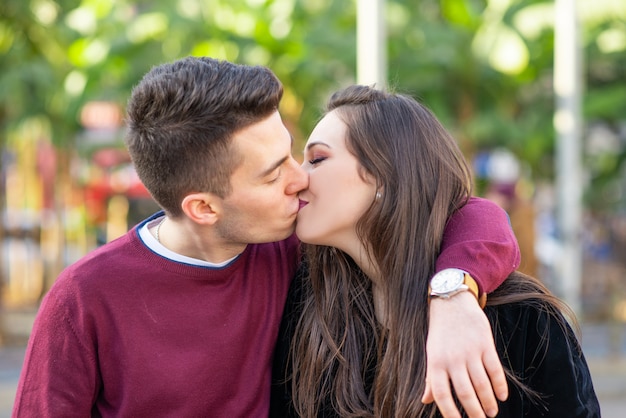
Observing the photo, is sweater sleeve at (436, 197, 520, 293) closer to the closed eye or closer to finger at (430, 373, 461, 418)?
finger at (430, 373, 461, 418)

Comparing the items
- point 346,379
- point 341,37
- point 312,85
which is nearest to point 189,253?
point 346,379

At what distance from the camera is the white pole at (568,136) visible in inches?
417

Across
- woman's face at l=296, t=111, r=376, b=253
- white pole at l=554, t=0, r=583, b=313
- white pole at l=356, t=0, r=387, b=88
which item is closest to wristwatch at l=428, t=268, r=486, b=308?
woman's face at l=296, t=111, r=376, b=253

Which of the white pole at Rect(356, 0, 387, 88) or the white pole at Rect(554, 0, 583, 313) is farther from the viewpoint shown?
the white pole at Rect(554, 0, 583, 313)

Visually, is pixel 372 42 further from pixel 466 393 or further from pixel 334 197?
pixel 466 393

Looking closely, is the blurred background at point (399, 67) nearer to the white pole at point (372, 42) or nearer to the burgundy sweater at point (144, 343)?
the white pole at point (372, 42)

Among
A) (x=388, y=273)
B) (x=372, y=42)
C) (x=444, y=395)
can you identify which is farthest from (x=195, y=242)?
(x=372, y=42)

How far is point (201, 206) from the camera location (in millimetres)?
2316

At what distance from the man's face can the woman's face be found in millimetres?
44

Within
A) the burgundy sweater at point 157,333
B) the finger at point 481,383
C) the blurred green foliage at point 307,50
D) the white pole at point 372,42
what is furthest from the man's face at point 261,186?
the blurred green foliage at point 307,50

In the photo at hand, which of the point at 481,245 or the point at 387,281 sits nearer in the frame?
the point at 481,245

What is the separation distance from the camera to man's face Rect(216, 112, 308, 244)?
7.50ft

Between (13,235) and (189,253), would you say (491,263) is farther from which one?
(13,235)

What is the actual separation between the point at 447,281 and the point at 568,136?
30.2 feet
